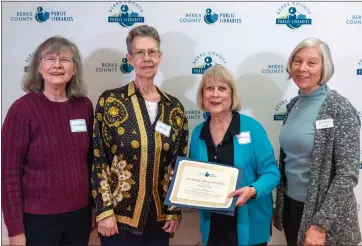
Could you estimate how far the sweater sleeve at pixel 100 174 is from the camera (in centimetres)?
165

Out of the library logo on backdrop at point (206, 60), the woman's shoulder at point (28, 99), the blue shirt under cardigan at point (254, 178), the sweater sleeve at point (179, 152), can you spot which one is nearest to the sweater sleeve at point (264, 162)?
the blue shirt under cardigan at point (254, 178)

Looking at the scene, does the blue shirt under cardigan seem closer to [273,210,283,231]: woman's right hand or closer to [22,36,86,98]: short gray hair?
[273,210,283,231]: woman's right hand

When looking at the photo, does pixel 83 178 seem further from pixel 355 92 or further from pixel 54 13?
pixel 355 92

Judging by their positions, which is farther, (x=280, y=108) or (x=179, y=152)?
(x=280, y=108)

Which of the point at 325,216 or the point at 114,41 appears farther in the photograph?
the point at 114,41

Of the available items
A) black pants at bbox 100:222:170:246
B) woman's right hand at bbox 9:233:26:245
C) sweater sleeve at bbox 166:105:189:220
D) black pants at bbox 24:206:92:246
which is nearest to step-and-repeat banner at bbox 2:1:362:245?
sweater sleeve at bbox 166:105:189:220

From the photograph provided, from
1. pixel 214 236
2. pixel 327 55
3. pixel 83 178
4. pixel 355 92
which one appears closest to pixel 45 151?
pixel 83 178

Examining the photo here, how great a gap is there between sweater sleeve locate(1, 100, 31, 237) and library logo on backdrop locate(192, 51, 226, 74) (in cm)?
120

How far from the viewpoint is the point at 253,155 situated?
5.76ft

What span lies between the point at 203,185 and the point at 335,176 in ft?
2.05

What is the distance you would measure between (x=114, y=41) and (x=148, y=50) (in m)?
0.73

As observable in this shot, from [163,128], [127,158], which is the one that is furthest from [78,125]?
[163,128]

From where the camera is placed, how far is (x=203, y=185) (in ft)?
5.41

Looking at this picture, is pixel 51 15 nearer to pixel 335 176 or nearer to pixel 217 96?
pixel 217 96
